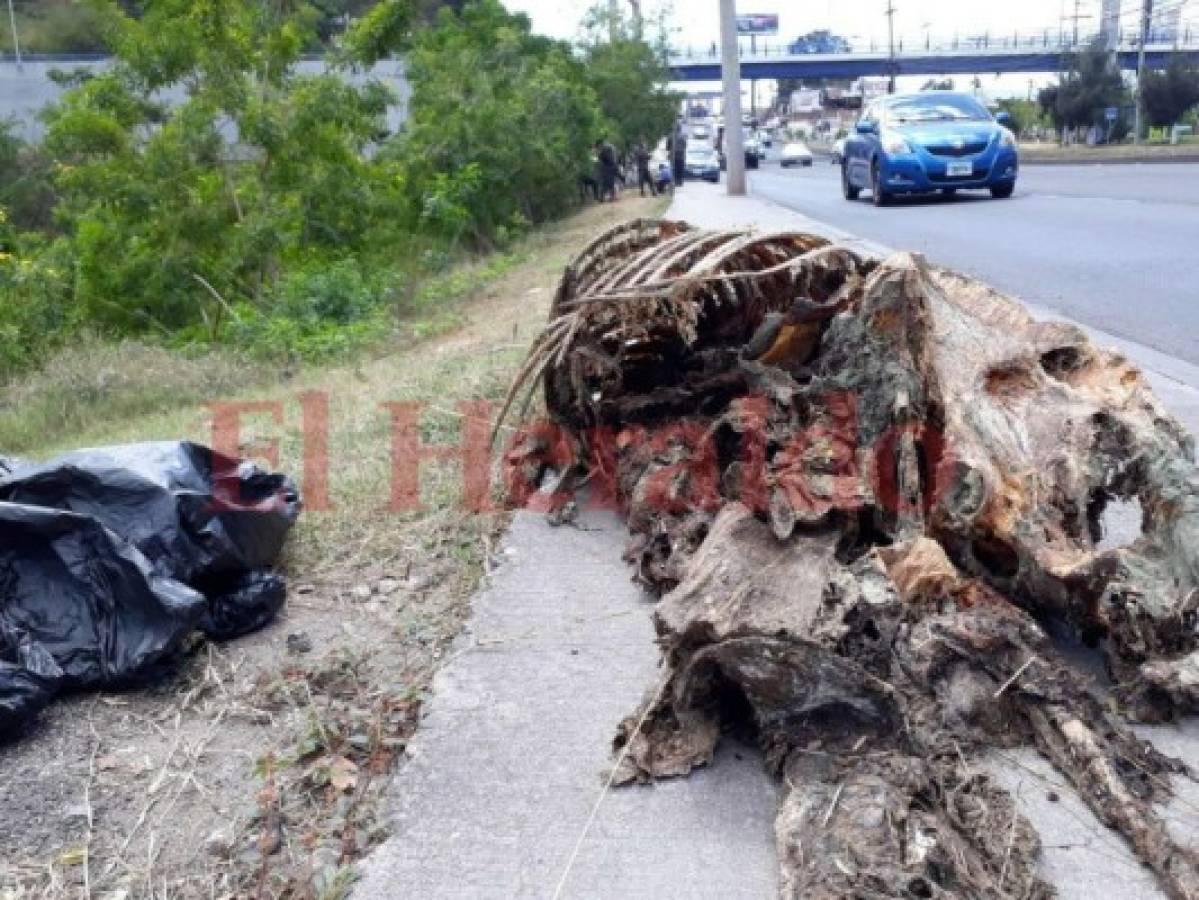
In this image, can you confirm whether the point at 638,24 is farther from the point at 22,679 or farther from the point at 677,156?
the point at 22,679

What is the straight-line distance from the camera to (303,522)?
458 cm

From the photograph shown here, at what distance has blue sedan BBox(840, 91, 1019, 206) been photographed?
16.6m

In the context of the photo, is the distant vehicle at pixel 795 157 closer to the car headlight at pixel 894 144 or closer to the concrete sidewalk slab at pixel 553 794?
the car headlight at pixel 894 144

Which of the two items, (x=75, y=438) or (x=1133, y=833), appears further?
(x=75, y=438)

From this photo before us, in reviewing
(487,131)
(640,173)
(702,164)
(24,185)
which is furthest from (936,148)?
(702,164)

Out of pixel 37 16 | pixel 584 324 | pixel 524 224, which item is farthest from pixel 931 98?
pixel 37 16

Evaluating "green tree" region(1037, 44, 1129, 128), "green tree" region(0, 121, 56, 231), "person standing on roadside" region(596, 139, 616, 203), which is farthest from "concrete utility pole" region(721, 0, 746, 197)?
"green tree" region(1037, 44, 1129, 128)

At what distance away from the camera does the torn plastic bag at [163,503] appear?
355 cm

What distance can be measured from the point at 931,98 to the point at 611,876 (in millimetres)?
17539

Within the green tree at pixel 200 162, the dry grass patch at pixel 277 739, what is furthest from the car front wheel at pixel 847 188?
the dry grass patch at pixel 277 739

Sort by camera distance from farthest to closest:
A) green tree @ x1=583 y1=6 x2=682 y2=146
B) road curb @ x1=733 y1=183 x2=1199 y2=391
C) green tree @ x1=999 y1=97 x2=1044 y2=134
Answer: green tree @ x1=999 y1=97 x2=1044 y2=134 → green tree @ x1=583 y1=6 x2=682 y2=146 → road curb @ x1=733 y1=183 x2=1199 y2=391

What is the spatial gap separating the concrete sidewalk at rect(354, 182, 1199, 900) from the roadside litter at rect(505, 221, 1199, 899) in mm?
74

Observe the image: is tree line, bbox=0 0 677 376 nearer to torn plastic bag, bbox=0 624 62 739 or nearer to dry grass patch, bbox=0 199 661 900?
dry grass patch, bbox=0 199 661 900

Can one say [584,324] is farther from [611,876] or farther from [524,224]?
[524,224]
